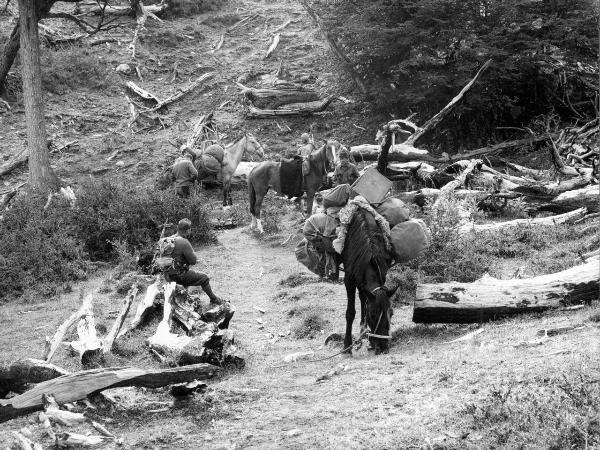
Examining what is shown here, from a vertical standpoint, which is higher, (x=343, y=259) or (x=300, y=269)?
(x=343, y=259)

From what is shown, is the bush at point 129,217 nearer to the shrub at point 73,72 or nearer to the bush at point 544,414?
A: the shrub at point 73,72

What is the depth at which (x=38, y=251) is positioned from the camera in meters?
14.1

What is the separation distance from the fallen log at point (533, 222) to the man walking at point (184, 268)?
4.42 m

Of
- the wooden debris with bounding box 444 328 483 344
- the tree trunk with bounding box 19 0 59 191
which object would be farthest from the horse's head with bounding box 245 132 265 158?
the wooden debris with bounding box 444 328 483 344

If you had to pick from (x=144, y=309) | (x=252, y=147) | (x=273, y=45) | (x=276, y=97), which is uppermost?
(x=273, y=45)

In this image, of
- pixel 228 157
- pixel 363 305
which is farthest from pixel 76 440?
pixel 228 157

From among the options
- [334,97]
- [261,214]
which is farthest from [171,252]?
[334,97]

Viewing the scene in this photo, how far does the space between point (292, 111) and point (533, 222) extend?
12334 millimetres

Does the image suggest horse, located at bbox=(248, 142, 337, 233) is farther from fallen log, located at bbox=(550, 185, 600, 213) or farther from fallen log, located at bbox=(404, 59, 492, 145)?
fallen log, located at bbox=(550, 185, 600, 213)

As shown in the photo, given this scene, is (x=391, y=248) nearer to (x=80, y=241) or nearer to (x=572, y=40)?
(x=80, y=241)

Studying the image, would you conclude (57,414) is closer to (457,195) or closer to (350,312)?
(350,312)

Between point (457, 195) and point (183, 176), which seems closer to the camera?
point (457, 195)

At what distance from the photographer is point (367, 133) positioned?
2266 cm

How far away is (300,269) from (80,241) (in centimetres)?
458
